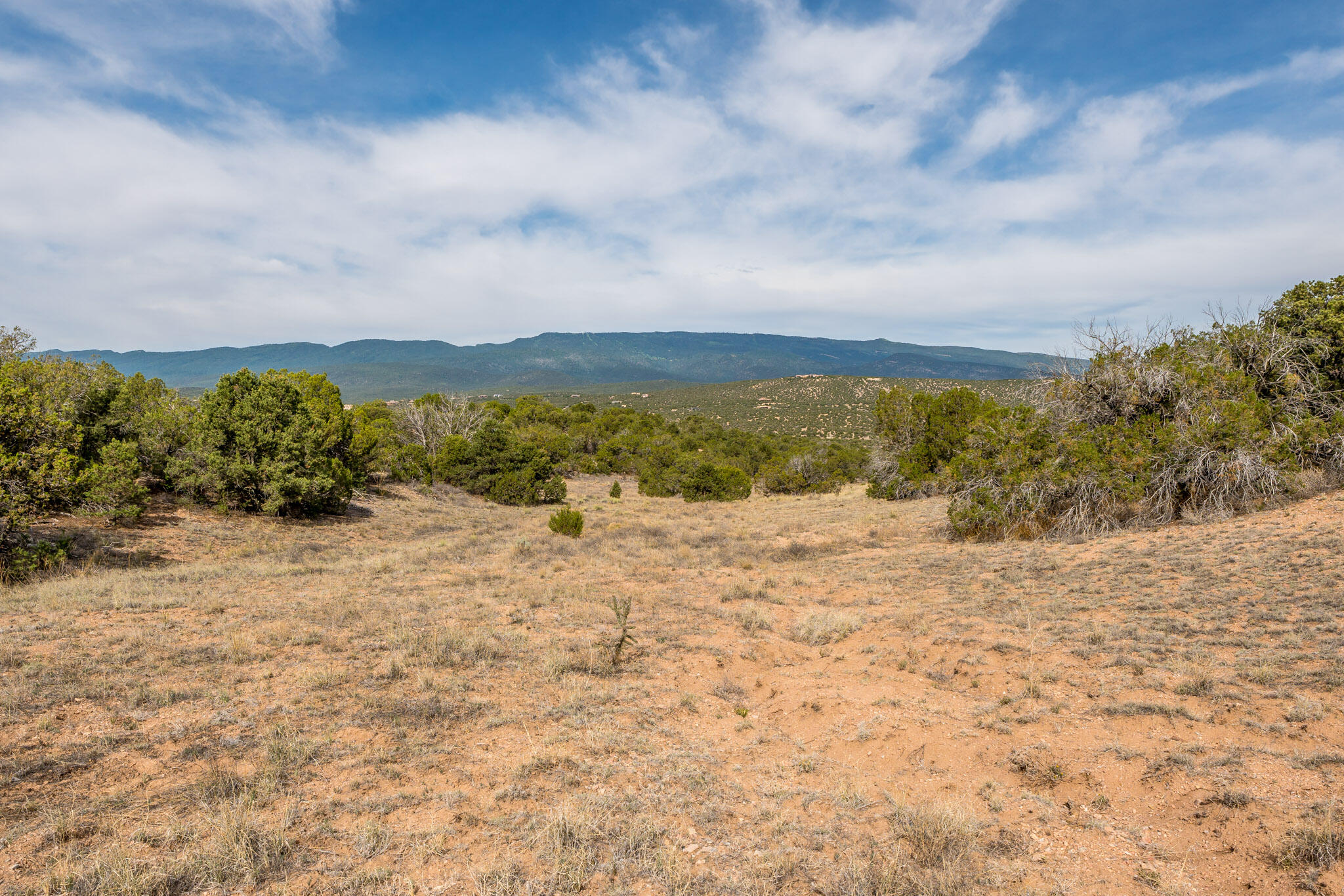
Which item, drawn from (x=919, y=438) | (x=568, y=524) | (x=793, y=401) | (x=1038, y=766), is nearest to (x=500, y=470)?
(x=568, y=524)

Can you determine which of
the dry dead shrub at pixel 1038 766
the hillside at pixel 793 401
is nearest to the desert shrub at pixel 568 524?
the dry dead shrub at pixel 1038 766

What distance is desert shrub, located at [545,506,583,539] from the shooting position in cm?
1773

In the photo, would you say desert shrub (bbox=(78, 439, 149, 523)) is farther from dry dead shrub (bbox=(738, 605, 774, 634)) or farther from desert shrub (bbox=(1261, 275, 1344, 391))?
desert shrub (bbox=(1261, 275, 1344, 391))

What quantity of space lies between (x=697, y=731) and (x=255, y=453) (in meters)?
17.7

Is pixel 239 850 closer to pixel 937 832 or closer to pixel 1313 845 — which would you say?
pixel 937 832

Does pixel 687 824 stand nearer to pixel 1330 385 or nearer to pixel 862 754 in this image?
pixel 862 754

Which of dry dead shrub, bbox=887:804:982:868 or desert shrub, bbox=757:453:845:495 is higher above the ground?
dry dead shrub, bbox=887:804:982:868

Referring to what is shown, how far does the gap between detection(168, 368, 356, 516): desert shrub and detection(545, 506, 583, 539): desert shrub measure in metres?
7.37

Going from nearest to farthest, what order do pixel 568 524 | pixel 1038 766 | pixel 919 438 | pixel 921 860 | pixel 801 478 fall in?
pixel 921 860 < pixel 1038 766 < pixel 568 524 < pixel 919 438 < pixel 801 478

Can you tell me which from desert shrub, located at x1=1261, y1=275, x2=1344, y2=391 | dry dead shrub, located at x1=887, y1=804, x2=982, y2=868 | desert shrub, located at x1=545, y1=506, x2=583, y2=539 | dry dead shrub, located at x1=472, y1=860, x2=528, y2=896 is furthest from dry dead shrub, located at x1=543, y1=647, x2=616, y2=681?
desert shrub, located at x1=1261, y1=275, x2=1344, y2=391

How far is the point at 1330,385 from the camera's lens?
14547mm

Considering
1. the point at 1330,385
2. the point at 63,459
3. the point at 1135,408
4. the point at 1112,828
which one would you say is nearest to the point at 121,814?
the point at 1112,828

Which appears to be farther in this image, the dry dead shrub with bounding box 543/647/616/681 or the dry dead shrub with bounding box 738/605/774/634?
the dry dead shrub with bounding box 738/605/774/634

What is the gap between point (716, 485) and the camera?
30.3 m
